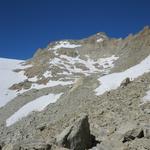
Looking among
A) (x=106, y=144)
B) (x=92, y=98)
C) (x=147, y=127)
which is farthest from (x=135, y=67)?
(x=106, y=144)

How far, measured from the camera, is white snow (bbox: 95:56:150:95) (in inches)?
1383

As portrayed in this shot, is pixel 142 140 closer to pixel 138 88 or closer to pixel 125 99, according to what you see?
pixel 125 99

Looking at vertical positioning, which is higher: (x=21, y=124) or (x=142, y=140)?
(x=21, y=124)

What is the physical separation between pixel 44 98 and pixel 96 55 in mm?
52484

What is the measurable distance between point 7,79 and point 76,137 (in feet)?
195

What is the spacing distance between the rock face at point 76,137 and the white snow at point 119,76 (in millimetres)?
16545

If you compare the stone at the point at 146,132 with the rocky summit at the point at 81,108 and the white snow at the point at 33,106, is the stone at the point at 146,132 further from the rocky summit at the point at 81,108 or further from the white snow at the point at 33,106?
the white snow at the point at 33,106

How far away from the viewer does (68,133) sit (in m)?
17.2

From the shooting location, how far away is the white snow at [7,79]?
2325 inches

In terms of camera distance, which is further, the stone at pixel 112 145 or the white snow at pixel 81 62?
the white snow at pixel 81 62

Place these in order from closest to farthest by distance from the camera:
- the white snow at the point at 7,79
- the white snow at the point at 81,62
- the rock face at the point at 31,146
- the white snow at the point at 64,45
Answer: the rock face at the point at 31,146 → the white snow at the point at 7,79 → the white snow at the point at 81,62 → the white snow at the point at 64,45

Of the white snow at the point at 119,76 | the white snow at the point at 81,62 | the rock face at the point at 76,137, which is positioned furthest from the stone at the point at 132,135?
the white snow at the point at 81,62

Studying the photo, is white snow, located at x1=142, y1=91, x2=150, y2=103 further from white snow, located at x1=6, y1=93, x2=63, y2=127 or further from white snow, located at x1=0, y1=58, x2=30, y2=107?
white snow, located at x1=0, y1=58, x2=30, y2=107

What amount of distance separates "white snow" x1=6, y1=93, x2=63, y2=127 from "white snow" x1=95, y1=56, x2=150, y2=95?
719cm
